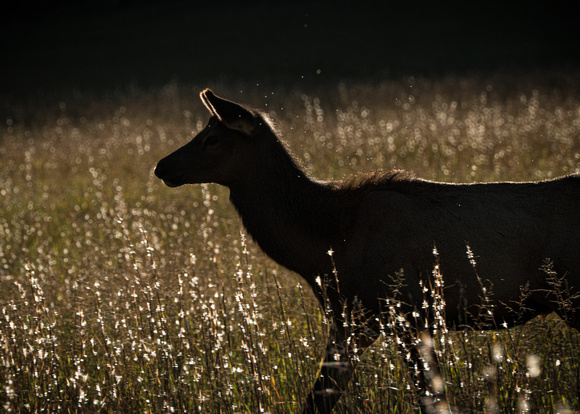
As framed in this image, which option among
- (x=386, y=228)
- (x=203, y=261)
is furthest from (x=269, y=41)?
(x=386, y=228)

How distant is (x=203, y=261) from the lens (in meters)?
7.22

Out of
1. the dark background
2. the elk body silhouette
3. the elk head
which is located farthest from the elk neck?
the dark background

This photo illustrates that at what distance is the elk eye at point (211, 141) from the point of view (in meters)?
5.11

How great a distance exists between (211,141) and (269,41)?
34769 mm

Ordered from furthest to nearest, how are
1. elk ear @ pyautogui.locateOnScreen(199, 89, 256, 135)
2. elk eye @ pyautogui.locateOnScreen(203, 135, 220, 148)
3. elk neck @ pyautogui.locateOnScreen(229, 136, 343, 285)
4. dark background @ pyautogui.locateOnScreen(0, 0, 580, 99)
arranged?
1. dark background @ pyautogui.locateOnScreen(0, 0, 580, 99)
2. elk eye @ pyautogui.locateOnScreen(203, 135, 220, 148)
3. elk ear @ pyautogui.locateOnScreen(199, 89, 256, 135)
4. elk neck @ pyautogui.locateOnScreen(229, 136, 343, 285)

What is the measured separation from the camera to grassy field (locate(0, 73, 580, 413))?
394cm

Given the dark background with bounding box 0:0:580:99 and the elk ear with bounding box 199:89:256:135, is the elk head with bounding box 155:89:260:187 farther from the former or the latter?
the dark background with bounding box 0:0:580:99

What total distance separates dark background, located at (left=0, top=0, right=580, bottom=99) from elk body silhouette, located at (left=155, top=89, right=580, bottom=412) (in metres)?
20.0

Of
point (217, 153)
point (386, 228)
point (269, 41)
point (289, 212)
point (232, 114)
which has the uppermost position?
point (269, 41)

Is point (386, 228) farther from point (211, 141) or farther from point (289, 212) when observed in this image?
point (211, 141)

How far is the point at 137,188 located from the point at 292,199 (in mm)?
7955

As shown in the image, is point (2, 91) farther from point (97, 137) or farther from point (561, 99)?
point (561, 99)

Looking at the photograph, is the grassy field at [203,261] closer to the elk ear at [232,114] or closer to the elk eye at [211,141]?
the elk ear at [232,114]

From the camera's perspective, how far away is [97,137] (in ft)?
57.9
